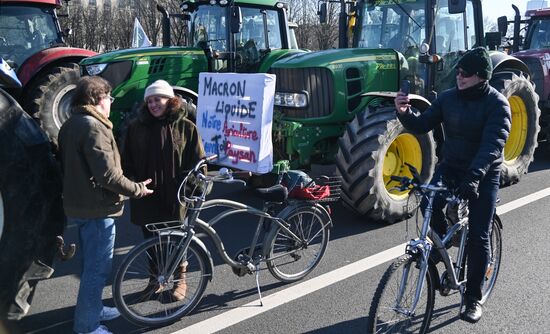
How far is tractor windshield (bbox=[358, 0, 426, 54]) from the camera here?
667 centimetres

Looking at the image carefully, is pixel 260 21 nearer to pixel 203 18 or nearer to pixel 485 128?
pixel 203 18

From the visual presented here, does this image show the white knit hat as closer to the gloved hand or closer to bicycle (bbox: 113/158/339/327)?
bicycle (bbox: 113/158/339/327)

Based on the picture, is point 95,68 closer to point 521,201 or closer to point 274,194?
point 274,194

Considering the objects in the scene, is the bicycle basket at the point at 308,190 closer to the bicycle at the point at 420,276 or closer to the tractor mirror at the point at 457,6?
the bicycle at the point at 420,276

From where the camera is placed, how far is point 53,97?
8.55 m

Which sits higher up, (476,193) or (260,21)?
(260,21)

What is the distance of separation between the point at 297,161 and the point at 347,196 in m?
0.82

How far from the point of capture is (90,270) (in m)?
3.43

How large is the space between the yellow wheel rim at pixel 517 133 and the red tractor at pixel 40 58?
6.79 metres

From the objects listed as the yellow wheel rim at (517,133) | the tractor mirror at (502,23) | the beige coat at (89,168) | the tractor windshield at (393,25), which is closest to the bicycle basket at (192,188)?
the beige coat at (89,168)

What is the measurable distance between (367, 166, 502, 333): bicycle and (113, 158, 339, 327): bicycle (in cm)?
122

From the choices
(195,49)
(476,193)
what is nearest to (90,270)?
(476,193)

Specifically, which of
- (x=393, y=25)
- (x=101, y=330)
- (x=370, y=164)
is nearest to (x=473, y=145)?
(x=370, y=164)

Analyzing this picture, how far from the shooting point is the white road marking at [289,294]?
12.2 feet
